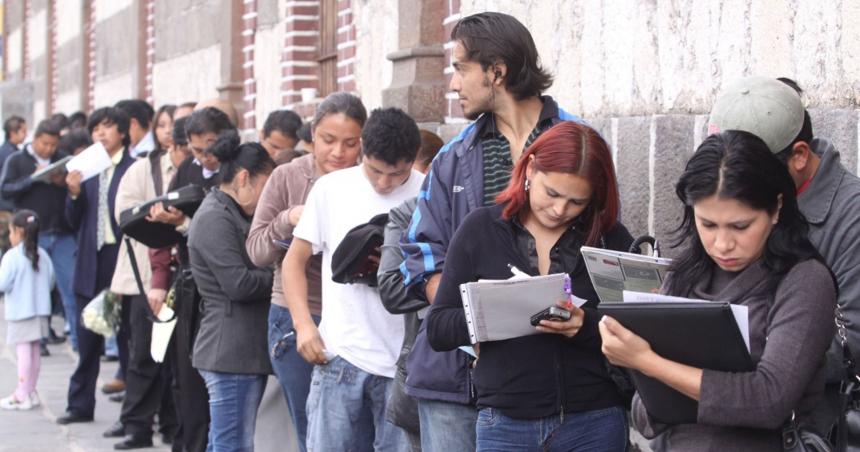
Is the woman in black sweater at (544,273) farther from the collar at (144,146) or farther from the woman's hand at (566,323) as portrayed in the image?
the collar at (144,146)

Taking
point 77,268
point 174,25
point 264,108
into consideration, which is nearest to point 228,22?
point 264,108

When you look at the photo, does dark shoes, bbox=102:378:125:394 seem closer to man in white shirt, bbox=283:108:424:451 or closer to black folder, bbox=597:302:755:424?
man in white shirt, bbox=283:108:424:451

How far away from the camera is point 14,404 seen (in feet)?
33.9

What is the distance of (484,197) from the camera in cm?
433

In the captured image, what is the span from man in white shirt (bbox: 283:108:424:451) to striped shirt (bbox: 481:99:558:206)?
92cm

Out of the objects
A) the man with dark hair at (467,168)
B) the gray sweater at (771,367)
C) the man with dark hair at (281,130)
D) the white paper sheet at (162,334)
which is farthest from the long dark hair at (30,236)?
the gray sweater at (771,367)

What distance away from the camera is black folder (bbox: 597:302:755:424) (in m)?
3.25

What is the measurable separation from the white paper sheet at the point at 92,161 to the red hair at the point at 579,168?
5.95 m

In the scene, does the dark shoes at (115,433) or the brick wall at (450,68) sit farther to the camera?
the dark shoes at (115,433)

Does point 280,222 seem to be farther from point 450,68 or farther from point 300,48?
point 300,48

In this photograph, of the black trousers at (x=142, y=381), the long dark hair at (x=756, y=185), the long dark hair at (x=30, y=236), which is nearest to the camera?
the long dark hair at (x=756, y=185)

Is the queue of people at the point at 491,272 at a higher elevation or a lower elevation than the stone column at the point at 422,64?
lower

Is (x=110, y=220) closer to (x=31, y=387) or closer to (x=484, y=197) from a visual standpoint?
(x=31, y=387)

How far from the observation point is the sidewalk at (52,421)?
895cm
